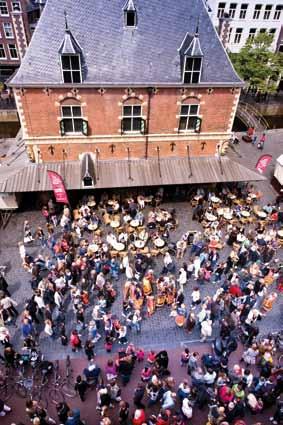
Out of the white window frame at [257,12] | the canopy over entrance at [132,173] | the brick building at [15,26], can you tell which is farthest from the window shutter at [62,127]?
the white window frame at [257,12]

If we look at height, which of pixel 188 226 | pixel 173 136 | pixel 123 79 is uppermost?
pixel 123 79

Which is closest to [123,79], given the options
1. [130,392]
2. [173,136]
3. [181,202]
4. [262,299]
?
[173,136]

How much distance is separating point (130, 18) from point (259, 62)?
2467 centimetres

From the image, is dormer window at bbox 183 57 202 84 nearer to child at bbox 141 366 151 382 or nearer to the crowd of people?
the crowd of people

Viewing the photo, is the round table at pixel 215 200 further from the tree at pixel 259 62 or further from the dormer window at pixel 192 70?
the tree at pixel 259 62

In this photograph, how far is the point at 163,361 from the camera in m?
13.6

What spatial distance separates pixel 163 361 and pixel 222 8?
133 feet

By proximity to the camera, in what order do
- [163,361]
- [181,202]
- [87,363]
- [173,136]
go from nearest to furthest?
1. [163,361]
2. [87,363]
3. [173,136]
4. [181,202]

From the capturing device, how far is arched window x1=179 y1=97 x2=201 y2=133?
66.9 feet

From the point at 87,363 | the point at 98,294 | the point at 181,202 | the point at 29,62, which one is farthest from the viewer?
the point at 181,202

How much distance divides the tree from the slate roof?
20964mm

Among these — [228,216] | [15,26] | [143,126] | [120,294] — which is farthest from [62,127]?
[15,26]

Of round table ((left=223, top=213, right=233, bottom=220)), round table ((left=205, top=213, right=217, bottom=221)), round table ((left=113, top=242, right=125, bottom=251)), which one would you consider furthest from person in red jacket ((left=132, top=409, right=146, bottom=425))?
round table ((left=223, top=213, right=233, bottom=220))

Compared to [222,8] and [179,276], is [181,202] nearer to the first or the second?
Answer: [179,276]
